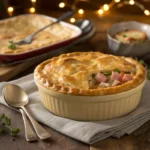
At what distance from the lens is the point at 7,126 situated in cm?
123

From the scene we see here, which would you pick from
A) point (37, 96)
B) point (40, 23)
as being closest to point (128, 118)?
point (37, 96)

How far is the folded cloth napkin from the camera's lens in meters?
1.17

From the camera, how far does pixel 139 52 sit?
68.5 inches

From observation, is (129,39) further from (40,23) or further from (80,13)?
(80,13)

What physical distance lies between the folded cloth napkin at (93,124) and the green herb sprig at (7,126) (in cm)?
8

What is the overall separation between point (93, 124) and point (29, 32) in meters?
0.92

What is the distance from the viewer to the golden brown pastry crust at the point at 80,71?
1.22 meters

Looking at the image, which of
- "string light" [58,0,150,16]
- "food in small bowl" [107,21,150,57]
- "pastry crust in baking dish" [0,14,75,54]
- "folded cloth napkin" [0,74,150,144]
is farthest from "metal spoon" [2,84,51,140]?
"string light" [58,0,150,16]

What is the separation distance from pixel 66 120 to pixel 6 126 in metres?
0.17

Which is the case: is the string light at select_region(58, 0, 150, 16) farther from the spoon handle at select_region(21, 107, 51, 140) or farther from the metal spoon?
the spoon handle at select_region(21, 107, 51, 140)

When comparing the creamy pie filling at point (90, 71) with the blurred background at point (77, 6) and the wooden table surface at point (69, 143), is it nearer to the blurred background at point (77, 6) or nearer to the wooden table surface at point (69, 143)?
the wooden table surface at point (69, 143)

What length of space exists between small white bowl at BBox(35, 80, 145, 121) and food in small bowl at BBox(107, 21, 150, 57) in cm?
47

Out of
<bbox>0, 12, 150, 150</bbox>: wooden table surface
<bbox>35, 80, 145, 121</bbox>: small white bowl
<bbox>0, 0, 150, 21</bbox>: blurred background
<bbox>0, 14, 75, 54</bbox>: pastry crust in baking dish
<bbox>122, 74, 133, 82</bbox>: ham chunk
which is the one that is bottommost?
<bbox>0, 0, 150, 21</bbox>: blurred background

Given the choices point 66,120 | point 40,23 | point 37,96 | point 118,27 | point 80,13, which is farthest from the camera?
point 80,13
